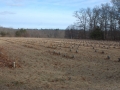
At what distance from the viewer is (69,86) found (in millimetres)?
6992

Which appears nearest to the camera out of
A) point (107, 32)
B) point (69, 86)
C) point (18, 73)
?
point (69, 86)

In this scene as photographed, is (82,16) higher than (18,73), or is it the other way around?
(82,16)

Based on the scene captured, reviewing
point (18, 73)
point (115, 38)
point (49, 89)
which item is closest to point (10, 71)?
point (18, 73)

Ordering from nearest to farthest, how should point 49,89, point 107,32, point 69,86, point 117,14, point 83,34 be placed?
1. point 49,89
2. point 69,86
3. point 117,14
4. point 107,32
5. point 83,34

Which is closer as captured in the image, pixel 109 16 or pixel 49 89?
pixel 49 89

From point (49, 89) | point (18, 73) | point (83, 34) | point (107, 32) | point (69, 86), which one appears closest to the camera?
point (49, 89)

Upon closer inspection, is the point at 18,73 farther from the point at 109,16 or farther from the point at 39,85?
the point at 109,16

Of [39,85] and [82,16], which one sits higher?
[82,16]

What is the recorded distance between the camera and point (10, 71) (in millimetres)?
9531

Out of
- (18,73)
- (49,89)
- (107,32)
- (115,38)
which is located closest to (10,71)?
(18,73)

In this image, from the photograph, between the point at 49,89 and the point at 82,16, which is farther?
the point at 82,16

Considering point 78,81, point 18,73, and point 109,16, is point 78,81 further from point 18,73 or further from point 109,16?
point 109,16

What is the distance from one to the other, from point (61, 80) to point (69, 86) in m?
0.94

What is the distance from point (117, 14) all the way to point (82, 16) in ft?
54.8
